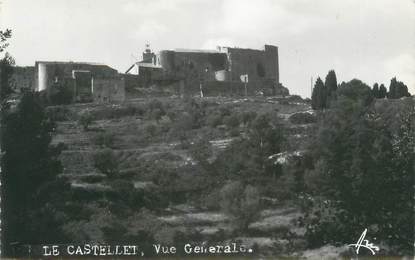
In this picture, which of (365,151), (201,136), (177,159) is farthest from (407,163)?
(201,136)

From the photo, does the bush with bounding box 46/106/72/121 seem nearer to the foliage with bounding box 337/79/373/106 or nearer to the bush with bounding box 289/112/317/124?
the bush with bounding box 289/112/317/124

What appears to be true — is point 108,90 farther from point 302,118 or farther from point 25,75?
point 302,118

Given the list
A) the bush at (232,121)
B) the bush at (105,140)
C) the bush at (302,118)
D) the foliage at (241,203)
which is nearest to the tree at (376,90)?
the bush at (302,118)

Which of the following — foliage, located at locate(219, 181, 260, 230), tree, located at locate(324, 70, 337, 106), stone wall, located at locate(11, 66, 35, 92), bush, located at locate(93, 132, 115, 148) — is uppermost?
stone wall, located at locate(11, 66, 35, 92)

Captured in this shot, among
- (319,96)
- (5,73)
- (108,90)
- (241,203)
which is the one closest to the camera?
(5,73)

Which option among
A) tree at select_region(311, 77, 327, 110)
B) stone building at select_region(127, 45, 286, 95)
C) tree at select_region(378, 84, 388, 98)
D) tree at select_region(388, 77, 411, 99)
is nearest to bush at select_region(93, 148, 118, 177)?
tree at select_region(311, 77, 327, 110)

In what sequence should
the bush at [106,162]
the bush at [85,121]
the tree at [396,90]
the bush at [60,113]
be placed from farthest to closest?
the tree at [396,90]
the bush at [60,113]
the bush at [85,121]
the bush at [106,162]

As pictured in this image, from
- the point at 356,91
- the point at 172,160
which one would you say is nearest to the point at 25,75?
the point at 172,160

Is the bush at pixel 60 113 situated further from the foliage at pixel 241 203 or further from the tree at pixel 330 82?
the foliage at pixel 241 203

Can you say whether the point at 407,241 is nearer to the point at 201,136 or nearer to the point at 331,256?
the point at 331,256
